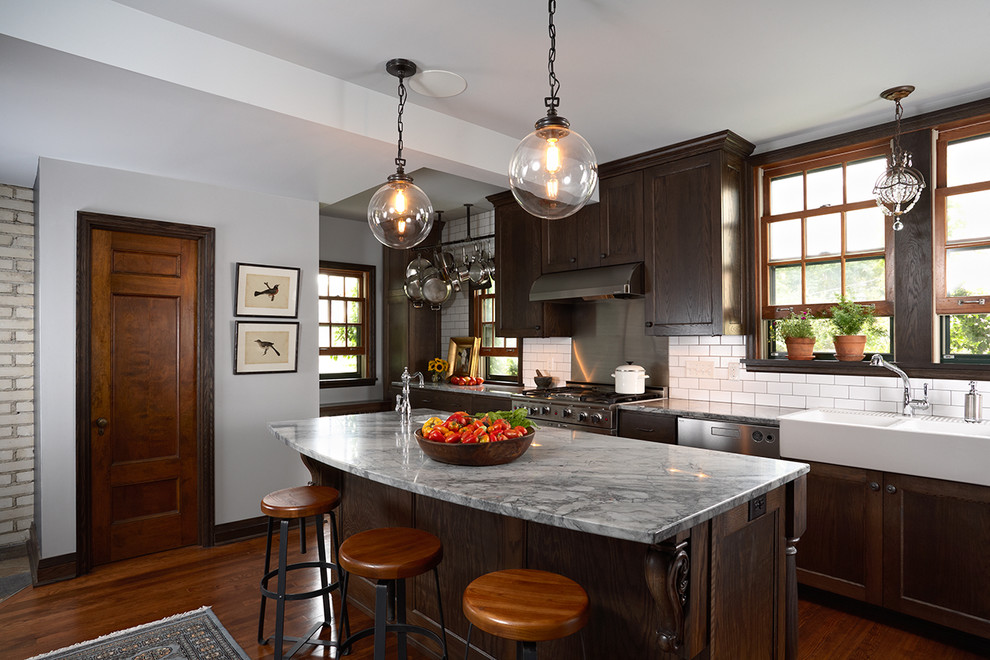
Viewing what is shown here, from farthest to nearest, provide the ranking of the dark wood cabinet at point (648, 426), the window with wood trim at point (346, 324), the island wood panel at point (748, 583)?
the window with wood trim at point (346, 324), the dark wood cabinet at point (648, 426), the island wood panel at point (748, 583)

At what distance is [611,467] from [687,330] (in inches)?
85.3

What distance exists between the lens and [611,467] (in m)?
2.05

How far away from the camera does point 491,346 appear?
604cm

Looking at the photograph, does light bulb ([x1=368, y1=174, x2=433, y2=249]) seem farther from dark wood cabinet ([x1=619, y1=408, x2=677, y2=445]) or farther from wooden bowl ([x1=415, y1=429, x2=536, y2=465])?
dark wood cabinet ([x1=619, y1=408, x2=677, y2=445])

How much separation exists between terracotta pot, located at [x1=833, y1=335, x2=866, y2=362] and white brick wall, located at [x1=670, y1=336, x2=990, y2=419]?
0.13 metres

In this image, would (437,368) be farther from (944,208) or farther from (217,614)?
(944,208)

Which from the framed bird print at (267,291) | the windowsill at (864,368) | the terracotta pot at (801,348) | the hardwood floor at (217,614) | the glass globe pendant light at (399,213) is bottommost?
the hardwood floor at (217,614)

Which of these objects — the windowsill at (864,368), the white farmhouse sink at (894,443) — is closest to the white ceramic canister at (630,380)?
the windowsill at (864,368)

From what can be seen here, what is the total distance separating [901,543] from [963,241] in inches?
69.5

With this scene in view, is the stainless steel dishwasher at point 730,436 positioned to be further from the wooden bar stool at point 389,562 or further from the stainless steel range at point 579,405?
the wooden bar stool at point 389,562

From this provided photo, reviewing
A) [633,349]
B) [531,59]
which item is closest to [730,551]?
[531,59]

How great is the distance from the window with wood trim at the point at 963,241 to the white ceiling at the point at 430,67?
27cm

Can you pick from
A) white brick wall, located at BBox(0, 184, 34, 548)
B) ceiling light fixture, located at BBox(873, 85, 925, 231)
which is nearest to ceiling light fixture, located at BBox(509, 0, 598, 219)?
ceiling light fixture, located at BBox(873, 85, 925, 231)

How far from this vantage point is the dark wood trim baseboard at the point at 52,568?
3.38 m
